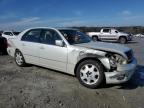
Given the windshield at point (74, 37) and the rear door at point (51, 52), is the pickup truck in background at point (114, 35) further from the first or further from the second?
the rear door at point (51, 52)

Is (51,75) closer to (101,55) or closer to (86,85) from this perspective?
(86,85)

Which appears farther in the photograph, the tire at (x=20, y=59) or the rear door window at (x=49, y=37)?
the tire at (x=20, y=59)

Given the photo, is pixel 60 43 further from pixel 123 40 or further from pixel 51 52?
pixel 123 40

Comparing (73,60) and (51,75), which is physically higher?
(73,60)

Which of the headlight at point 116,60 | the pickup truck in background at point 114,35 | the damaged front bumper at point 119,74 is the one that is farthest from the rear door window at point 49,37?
the pickup truck in background at point 114,35

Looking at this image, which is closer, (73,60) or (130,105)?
(130,105)

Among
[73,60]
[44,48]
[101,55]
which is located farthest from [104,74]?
[44,48]

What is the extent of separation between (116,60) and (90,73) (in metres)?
0.73

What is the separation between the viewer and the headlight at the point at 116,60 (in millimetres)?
5163

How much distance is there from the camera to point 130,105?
4.35 meters

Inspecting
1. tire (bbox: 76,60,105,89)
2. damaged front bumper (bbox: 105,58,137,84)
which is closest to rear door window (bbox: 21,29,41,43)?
tire (bbox: 76,60,105,89)

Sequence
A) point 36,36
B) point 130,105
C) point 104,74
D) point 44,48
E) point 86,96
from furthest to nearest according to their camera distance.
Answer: point 36,36 < point 44,48 < point 104,74 < point 86,96 < point 130,105

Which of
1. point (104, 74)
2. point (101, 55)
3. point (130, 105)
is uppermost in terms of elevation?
point (101, 55)

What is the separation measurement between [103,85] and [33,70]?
9.04ft
